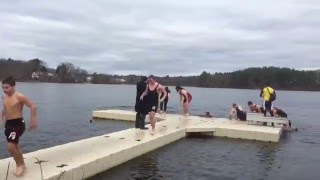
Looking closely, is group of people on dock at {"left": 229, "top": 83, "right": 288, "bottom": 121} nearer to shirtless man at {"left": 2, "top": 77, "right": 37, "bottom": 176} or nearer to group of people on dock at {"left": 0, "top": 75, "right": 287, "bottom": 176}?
group of people on dock at {"left": 0, "top": 75, "right": 287, "bottom": 176}

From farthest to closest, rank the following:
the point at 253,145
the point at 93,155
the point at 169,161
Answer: the point at 253,145
the point at 169,161
the point at 93,155

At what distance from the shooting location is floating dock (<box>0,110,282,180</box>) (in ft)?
29.0

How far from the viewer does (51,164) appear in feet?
30.5

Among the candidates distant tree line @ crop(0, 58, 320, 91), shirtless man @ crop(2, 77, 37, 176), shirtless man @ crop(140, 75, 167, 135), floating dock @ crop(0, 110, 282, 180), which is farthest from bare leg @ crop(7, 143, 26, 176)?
A: distant tree line @ crop(0, 58, 320, 91)

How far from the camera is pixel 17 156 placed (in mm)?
8242

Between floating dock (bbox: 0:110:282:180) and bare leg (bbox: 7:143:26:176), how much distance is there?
0.12 m

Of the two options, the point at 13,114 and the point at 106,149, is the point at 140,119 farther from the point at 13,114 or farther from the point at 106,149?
the point at 13,114

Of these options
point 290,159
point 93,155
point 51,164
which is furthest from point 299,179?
point 51,164

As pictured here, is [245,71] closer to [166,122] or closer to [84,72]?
[84,72]

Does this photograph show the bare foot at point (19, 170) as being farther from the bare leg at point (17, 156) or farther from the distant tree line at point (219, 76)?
the distant tree line at point (219, 76)

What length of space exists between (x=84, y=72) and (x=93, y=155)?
169 m

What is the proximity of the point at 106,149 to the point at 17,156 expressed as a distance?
11.5ft

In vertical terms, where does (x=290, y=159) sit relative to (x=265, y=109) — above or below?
below

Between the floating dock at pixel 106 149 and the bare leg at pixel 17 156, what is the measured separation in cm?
12
